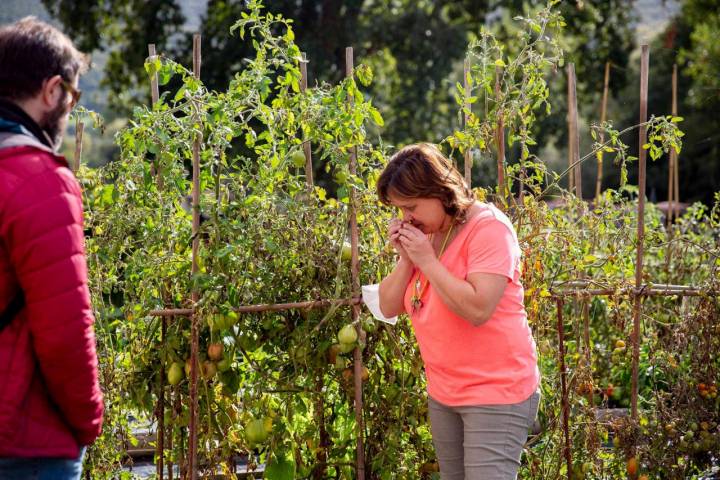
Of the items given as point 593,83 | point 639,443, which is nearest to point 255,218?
point 639,443

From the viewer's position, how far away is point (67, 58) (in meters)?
1.79

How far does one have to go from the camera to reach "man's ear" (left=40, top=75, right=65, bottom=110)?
1763 millimetres

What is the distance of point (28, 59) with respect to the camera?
1.75m

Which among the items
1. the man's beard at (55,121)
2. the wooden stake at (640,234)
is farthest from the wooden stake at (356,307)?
the man's beard at (55,121)

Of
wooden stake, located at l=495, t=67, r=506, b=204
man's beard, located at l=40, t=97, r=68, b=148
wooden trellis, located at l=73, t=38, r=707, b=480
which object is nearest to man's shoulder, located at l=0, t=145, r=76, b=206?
man's beard, located at l=40, t=97, r=68, b=148

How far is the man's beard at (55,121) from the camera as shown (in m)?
1.79

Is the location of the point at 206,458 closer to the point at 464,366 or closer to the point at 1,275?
the point at 464,366

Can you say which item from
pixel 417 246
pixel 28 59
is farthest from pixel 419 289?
pixel 28 59

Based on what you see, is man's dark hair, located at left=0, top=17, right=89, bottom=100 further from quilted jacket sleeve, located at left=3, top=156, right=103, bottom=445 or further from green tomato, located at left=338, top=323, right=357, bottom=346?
green tomato, located at left=338, top=323, right=357, bottom=346

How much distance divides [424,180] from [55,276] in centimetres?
102

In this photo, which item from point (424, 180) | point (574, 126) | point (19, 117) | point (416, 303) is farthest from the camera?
point (574, 126)

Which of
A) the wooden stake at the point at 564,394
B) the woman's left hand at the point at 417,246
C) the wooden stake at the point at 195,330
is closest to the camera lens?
the woman's left hand at the point at 417,246

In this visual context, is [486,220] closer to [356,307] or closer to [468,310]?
[468,310]

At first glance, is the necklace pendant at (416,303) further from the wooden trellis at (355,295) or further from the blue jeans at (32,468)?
the blue jeans at (32,468)
